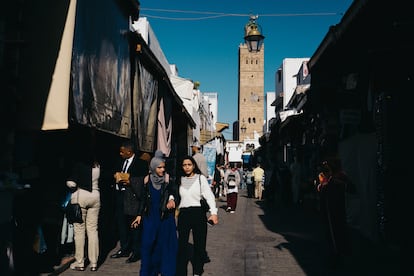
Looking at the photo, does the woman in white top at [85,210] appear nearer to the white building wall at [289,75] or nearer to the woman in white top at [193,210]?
the woman in white top at [193,210]

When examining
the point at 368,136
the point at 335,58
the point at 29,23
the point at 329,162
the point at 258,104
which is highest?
the point at 258,104

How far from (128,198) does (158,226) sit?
4.18 feet

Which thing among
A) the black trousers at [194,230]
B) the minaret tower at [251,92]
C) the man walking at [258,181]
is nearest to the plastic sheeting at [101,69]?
the black trousers at [194,230]

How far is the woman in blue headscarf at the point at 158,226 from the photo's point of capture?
234 inches

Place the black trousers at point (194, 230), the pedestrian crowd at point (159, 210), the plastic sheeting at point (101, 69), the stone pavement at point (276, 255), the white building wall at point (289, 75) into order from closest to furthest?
the plastic sheeting at point (101, 69)
the pedestrian crowd at point (159, 210)
the black trousers at point (194, 230)
the stone pavement at point (276, 255)
the white building wall at point (289, 75)

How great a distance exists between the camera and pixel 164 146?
10.5 m

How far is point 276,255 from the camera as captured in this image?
8.18 m

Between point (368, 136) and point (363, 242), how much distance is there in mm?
2118

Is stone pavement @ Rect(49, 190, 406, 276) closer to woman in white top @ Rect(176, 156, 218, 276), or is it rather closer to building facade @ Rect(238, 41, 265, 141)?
woman in white top @ Rect(176, 156, 218, 276)

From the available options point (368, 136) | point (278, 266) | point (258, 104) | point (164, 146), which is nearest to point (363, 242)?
point (368, 136)

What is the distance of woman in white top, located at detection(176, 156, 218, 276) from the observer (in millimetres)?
6215

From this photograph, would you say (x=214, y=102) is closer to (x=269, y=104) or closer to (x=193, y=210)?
(x=269, y=104)

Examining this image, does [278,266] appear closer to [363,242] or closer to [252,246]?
[252,246]

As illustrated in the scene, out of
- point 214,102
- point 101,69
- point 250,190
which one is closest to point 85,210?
point 101,69
